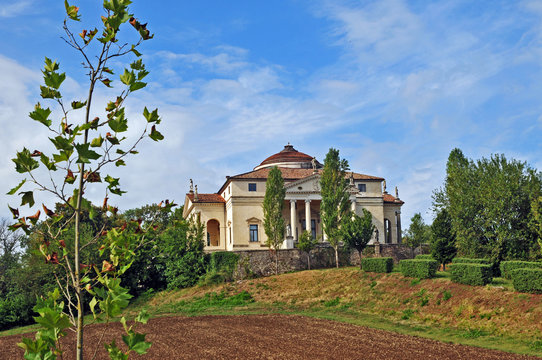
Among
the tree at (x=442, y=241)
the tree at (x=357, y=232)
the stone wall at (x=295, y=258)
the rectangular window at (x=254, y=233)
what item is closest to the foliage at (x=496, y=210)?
the tree at (x=442, y=241)

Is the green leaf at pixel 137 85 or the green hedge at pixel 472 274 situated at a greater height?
the green leaf at pixel 137 85

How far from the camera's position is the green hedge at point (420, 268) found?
3297 cm

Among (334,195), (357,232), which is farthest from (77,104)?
(334,195)

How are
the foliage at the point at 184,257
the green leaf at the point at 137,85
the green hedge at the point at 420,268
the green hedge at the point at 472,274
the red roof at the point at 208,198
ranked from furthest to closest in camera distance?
the red roof at the point at 208,198, the foliage at the point at 184,257, the green hedge at the point at 420,268, the green hedge at the point at 472,274, the green leaf at the point at 137,85

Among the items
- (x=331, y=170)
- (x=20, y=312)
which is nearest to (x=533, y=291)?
(x=331, y=170)

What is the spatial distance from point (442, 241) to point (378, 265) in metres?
5.05

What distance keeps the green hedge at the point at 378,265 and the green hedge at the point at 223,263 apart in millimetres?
13098

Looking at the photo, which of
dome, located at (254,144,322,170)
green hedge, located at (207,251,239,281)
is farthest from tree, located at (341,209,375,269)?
dome, located at (254,144,322,170)

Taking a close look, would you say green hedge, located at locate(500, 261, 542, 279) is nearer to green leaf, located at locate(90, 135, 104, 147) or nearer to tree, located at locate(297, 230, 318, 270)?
tree, located at locate(297, 230, 318, 270)

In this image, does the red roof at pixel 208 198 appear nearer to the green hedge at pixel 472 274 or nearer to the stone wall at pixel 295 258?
the stone wall at pixel 295 258

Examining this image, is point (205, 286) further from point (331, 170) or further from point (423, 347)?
point (423, 347)

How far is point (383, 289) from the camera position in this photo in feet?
113

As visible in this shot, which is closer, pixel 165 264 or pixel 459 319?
pixel 459 319

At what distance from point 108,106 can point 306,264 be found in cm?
4639
